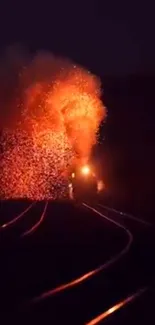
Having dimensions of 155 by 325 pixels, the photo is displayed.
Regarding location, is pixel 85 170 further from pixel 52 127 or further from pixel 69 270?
pixel 69 270

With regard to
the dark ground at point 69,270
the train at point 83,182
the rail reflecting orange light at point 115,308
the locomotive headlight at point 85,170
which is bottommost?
the dark ground at point 69,270

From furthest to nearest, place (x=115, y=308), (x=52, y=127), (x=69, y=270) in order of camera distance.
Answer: (x=52, y=127) < (x=69, y=270) < (x=115, y=308)

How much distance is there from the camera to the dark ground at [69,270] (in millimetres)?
9375

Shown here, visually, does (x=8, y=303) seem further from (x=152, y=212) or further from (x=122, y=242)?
(x=152, y=212)

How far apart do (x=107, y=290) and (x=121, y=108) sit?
66.8 m

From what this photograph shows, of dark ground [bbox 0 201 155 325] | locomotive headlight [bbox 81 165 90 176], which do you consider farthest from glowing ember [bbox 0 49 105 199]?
dark ground [bbox 0 201 155 325]

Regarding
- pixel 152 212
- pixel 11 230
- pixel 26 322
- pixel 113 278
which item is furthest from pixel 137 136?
pixel 26 322

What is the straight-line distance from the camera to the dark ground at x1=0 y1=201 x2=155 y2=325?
9375 mm

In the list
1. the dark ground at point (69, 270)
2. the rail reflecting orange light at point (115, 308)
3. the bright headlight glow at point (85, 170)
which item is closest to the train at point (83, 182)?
the bright headlight glow at point (85, 170)

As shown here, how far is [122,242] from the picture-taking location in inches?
774

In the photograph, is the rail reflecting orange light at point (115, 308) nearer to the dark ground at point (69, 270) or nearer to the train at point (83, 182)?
the dark ground at point (69, 270)

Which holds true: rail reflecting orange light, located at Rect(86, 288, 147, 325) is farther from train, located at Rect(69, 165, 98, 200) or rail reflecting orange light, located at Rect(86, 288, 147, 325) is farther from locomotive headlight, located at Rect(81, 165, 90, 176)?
locomotive headlight, located at Rect(81, 165, 90, 176)

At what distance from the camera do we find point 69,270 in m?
13.6

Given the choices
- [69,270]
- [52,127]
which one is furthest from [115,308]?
[52,127]
